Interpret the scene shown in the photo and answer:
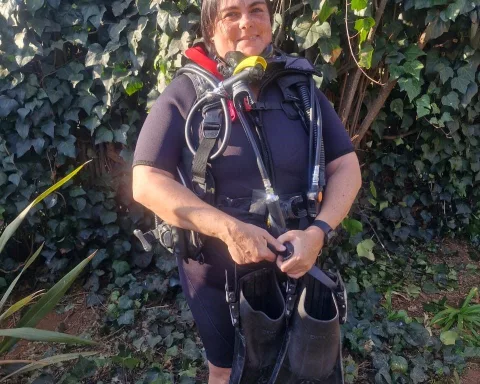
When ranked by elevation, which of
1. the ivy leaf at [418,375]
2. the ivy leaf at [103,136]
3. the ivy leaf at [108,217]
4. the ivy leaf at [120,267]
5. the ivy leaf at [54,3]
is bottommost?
the ivy leaf at [418,375]

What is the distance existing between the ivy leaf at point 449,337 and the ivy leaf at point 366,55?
1.68 m

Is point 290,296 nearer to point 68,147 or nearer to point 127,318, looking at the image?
point 127,318

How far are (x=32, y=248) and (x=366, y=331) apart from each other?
2.34 metres

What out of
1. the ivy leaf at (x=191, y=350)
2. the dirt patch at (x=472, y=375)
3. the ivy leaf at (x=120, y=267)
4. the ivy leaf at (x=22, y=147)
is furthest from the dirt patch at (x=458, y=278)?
the ivy leaf at (x=22, y=147)

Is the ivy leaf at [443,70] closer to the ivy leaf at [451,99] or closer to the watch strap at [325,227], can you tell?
the ivy leaf at [451,99]

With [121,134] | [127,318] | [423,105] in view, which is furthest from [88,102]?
[423,105]

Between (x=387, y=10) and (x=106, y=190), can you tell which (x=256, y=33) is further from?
(x=106, y=190)

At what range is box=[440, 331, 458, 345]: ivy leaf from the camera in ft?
9.92

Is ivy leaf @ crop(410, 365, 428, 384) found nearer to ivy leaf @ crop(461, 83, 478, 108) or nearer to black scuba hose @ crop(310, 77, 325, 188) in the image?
black scuba hose @ crop(310, 77, 325, 188)

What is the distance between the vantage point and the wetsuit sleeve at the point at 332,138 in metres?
1.90

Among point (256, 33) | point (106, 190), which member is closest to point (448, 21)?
point (256, 33)

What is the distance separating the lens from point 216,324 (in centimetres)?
196

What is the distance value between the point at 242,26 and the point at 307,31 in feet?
3.24

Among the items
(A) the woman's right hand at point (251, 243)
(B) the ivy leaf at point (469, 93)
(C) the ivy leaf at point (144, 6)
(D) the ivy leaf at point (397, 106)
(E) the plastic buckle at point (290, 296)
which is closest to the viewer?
(A) the woman's right hand at point (251, 243)
